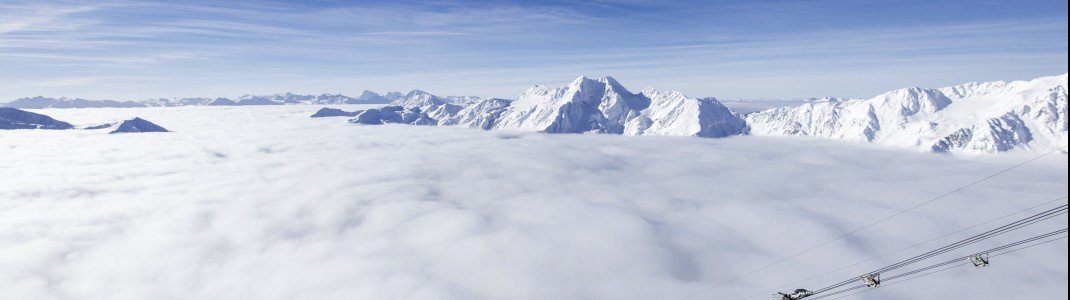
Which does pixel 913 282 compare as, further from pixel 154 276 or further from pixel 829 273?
pixel 154 276

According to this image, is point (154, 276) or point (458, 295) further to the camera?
point (154, 276)

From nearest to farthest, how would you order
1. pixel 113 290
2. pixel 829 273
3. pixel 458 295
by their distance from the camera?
pixel 458 295 < pixel 113 290 < pixel 829 273

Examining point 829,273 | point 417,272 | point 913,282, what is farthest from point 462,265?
point 913,282

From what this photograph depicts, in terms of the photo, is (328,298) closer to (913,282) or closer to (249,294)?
(249,294)

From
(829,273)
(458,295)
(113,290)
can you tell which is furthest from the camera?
(829,273)

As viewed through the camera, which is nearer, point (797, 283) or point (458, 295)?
point (458, 295)

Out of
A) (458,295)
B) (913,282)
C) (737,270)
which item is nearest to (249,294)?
(458,295)

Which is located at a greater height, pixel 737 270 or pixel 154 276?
pixel 737 270

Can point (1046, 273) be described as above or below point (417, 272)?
above
